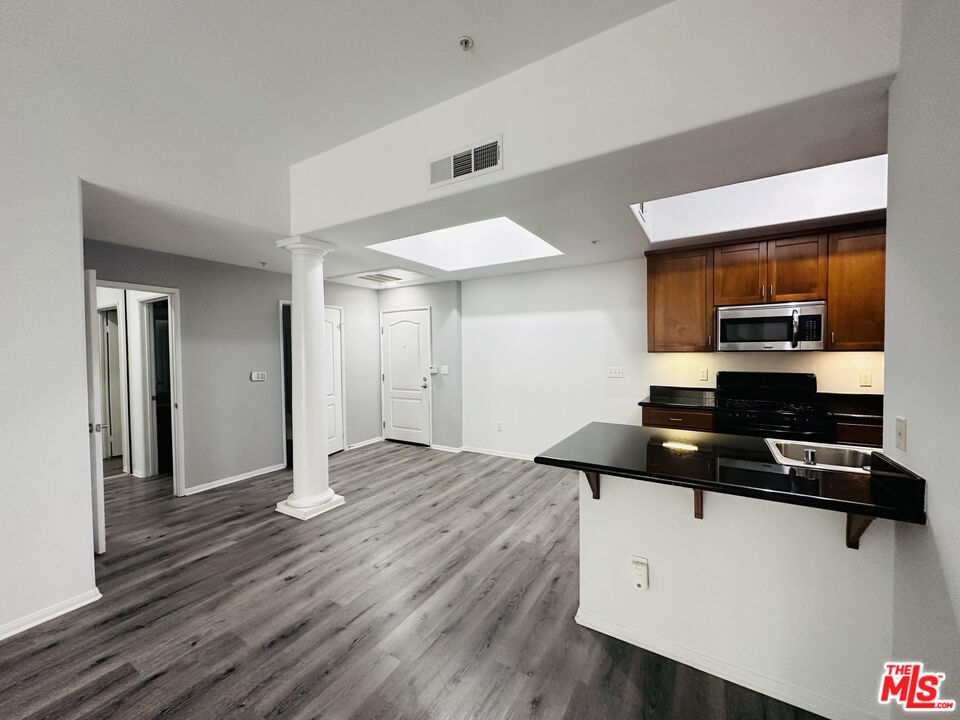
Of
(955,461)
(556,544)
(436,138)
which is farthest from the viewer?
(556,544)

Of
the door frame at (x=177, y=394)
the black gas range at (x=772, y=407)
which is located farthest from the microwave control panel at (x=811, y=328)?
the door frame at (x=177, y=394)

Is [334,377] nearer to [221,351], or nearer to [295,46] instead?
[221,351]

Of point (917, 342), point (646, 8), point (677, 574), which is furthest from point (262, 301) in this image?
point (917, 342)

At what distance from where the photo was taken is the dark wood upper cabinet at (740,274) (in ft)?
11.6

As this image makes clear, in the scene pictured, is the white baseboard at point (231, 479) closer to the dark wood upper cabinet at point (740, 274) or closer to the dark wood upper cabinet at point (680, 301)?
the dark wood upper cabinet at point (680, 301)

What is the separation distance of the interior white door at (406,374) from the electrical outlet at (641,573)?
425cm

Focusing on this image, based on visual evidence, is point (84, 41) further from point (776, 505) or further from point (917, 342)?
point (776, 505)

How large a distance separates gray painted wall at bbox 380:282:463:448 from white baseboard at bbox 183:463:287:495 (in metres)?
2.16

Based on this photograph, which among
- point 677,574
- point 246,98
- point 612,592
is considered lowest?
point 612,592

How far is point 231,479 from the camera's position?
14.5 ft

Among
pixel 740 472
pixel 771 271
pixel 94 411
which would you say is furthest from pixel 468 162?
pixel 94 411

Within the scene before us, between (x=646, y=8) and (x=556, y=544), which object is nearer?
(x=646, y=8)

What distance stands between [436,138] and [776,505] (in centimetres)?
268

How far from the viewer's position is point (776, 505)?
1677mm
